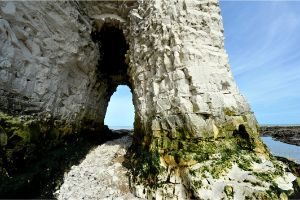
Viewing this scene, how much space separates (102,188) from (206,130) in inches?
181

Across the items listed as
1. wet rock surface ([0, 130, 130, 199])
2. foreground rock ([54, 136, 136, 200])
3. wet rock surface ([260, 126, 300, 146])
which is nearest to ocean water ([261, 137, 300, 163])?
wet rock surface ([260, 126, 300, 146])

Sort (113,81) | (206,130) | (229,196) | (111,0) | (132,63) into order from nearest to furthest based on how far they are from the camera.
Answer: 1. (229,196)
2. (206,130)
3. (132,63)
4. (111,0)
5. (113,81)

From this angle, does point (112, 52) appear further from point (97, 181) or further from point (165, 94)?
point (97, 181)

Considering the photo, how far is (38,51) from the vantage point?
11180 millimetres

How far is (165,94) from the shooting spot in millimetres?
10969

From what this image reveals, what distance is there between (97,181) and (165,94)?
15.0 feet

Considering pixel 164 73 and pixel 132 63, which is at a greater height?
pixel 132 63

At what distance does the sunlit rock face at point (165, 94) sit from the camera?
28.1 feet

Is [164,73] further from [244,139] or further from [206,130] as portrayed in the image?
[244,139]

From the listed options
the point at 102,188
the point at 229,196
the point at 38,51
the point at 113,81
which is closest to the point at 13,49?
the point at 38,51

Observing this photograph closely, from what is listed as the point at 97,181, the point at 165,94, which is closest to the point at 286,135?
the point at 165,94

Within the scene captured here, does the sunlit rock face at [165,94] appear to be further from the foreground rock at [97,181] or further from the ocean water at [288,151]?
the ocean water at [288,151]

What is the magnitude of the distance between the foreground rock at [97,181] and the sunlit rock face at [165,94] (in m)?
0.62

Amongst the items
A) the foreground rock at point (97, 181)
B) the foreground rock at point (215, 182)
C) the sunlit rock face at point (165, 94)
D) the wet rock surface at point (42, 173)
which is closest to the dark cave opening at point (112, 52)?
the sunlit rock face at point (165, 94)
